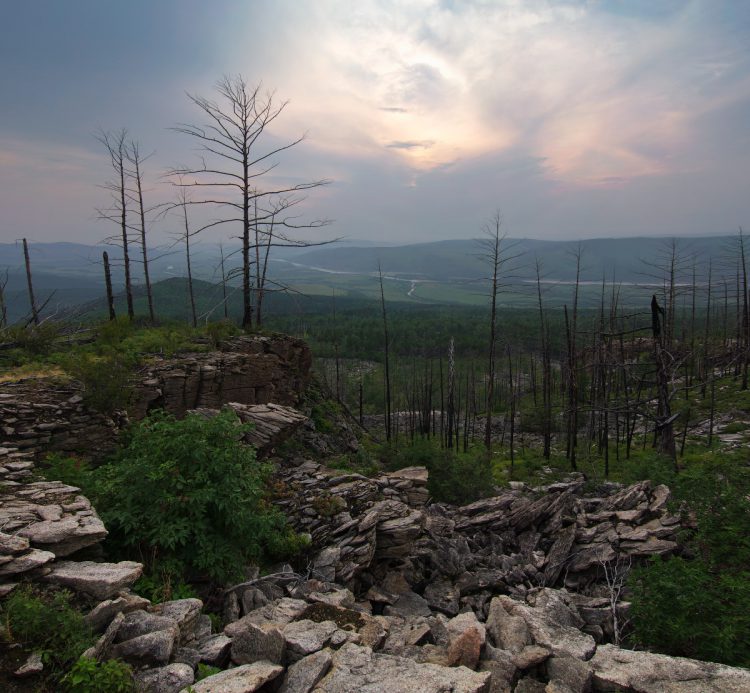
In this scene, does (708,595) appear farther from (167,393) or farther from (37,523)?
(167,393)

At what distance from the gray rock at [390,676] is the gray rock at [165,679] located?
48.9 inches

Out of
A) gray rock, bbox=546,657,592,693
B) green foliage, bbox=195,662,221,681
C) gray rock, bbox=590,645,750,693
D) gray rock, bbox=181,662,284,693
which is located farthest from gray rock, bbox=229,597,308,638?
gray rock, bbox=590,645,750,693

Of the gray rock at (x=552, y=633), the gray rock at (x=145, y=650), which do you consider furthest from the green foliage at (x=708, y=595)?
the gray rock at (x=145, y=650)

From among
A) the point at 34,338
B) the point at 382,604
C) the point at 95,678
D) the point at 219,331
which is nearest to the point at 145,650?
the point at 95,678

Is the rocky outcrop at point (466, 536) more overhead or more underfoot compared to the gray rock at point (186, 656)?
more underfoot

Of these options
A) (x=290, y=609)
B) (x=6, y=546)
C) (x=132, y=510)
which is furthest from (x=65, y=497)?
(x=290, y=609)

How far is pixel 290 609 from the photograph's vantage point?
19.8 feet

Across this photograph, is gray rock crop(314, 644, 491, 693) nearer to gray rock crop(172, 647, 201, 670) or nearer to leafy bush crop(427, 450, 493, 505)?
gray rock crop(172, 647, 201, 670)

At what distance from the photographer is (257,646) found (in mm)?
4816

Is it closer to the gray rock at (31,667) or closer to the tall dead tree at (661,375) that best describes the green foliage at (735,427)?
the tall dead tree at (661,375)

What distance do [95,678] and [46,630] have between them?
30.3 inches

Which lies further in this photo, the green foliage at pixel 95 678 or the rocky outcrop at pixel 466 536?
the rocky outcrop at pixel 466 536

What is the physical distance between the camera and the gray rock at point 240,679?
4.06 m

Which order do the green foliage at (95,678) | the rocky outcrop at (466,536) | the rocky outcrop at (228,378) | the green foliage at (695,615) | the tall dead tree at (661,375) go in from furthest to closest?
the tall dead tree at (661,375)
the rocky outcrop at (228,378)
the rocky outcrop at (466,536)
the green foliage at (695,615)
the green foliage at (95,678)
